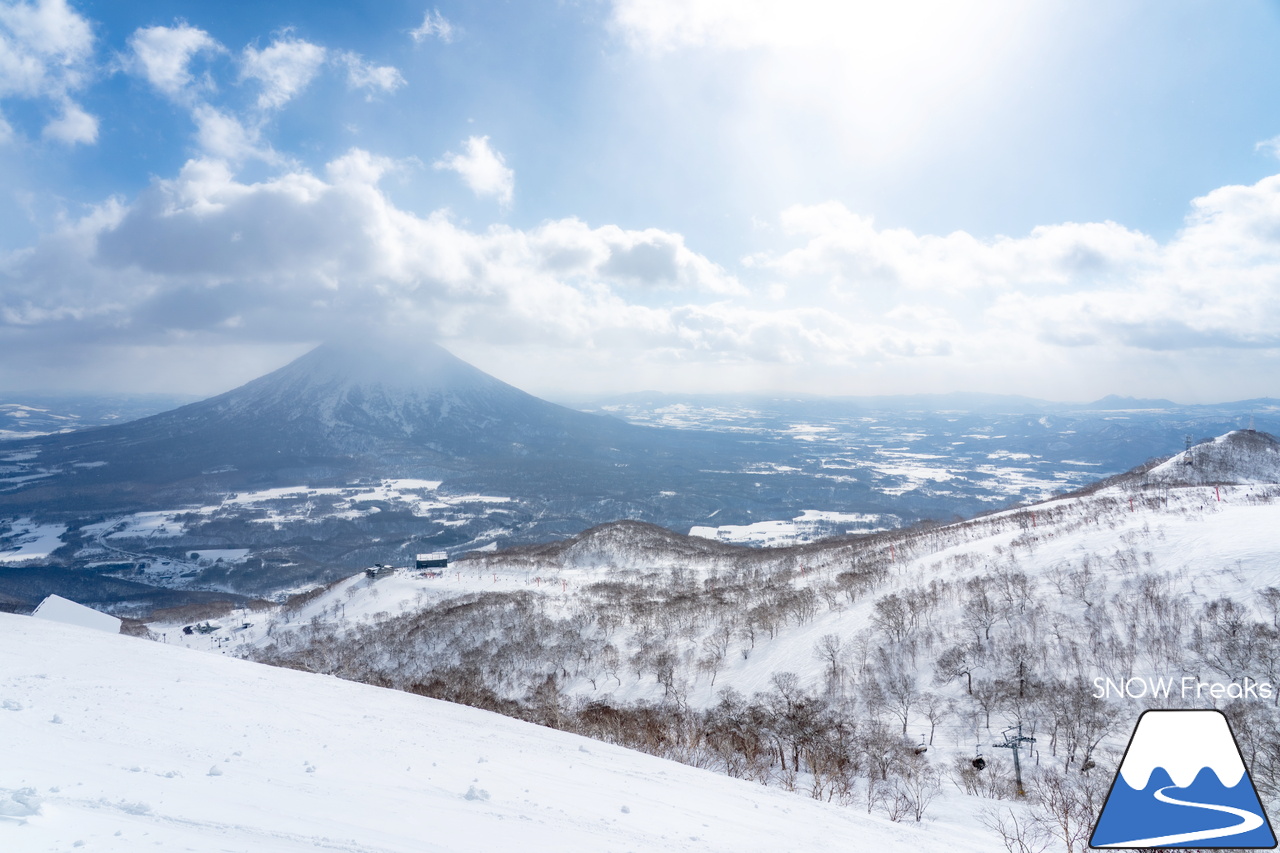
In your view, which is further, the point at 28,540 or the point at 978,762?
the point at 28,540

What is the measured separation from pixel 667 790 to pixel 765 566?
2733 inches

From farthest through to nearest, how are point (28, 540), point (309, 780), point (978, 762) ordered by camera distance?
1. point (28, 540)
2. point (978, 762)
3. point (309, 780)

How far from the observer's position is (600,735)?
29.9m

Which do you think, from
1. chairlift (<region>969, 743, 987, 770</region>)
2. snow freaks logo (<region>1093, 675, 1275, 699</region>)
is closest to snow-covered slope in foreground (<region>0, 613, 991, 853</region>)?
chairlift (<region>969, 743, 987, 770</region>)

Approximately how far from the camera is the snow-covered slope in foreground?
337 inches

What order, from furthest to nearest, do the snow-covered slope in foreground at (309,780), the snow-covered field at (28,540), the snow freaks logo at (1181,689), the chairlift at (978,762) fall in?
the snow-covered field at (28,540), the snow freaks logo at (1181,689), the chairlift at (978,762), the snow-covered slope in foreground at (309,780)

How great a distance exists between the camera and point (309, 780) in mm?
11633

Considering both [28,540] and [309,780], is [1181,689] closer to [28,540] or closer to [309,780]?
[309,780]

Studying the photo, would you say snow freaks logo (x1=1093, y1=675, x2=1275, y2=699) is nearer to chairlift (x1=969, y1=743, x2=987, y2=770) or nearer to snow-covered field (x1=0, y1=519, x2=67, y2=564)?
chairlift (x1=969, y1=743, x2=987, y2=770)

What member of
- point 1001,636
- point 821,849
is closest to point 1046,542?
point 1001,636

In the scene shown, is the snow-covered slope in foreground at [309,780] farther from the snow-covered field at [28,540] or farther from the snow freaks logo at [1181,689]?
the snow-covered field at [28,540]

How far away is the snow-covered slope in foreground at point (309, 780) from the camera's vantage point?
8.57 metres

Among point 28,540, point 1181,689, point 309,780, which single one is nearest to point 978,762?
point 1181,689

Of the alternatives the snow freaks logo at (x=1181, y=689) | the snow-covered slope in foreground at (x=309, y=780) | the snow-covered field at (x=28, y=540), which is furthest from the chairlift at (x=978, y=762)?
the snow-covered field at (x=28, y=540)
